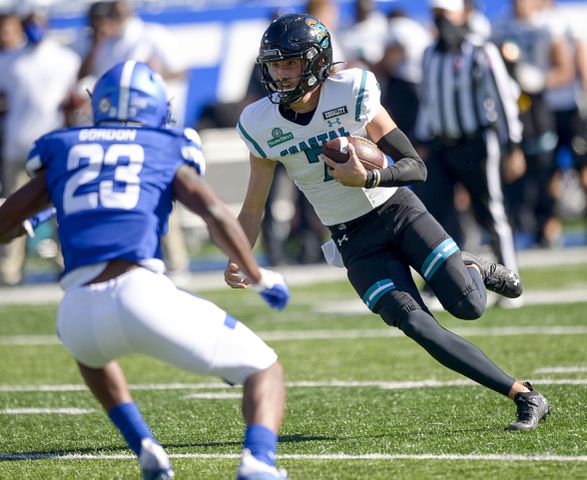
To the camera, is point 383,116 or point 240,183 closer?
point 383,116

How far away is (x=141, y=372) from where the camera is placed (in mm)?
6707

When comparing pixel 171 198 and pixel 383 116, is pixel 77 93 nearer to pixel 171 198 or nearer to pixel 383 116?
pixel 383 116

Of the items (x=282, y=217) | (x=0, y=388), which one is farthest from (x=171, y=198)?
(x=282, y=217)

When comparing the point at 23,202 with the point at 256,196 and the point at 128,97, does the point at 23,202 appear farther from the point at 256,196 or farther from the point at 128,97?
the point at 256,196

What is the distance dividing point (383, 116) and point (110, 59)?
223 inches

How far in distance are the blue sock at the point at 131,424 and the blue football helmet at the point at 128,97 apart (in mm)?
862

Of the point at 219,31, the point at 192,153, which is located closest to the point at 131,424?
the point at 192,153

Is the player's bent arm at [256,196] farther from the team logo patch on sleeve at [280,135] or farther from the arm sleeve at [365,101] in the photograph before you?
the arm sleeve at [365,101]

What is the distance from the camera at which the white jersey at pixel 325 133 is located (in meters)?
4.83

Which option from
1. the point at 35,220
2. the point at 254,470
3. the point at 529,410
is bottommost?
the point at 529,410

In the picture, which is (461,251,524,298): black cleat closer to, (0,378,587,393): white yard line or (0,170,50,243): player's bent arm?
(0,378,587,393): white yard line

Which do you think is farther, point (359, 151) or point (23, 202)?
point (359, 151)

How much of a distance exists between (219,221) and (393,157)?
1289 millimetres

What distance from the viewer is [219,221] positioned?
3.73m
